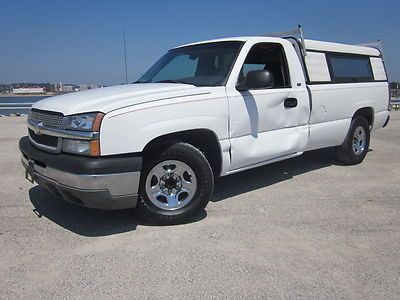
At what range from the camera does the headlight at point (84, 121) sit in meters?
3.28

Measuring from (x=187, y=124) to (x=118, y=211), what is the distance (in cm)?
132

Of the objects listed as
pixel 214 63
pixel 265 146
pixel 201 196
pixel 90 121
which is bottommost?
pixel 201 196

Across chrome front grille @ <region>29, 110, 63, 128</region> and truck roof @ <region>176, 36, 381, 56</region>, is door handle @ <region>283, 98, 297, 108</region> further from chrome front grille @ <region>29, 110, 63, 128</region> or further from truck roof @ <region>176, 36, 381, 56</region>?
chrome front grille @ <region>29, 110, 63, 128</region>

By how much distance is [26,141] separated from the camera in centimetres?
427

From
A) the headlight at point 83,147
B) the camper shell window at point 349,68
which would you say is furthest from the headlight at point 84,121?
the camper shell window at point 349,68

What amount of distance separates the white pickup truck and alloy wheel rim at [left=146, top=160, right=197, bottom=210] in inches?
0.4

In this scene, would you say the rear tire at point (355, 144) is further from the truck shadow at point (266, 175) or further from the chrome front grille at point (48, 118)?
the chrome front grille at point (48, 118)

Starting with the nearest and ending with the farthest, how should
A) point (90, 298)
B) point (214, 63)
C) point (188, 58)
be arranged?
point (90, 298), point (214, 63), point (188, 58)

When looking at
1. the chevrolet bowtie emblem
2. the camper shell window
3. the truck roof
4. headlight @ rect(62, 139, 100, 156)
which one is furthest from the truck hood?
the camper shell window

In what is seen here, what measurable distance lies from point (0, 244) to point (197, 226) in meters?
1.81

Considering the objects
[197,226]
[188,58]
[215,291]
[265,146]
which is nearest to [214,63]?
[188,58]

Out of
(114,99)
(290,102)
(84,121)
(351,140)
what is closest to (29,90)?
(351,140)

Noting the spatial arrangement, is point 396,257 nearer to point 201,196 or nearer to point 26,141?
point 201,196

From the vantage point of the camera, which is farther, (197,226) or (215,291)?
(197,226)
